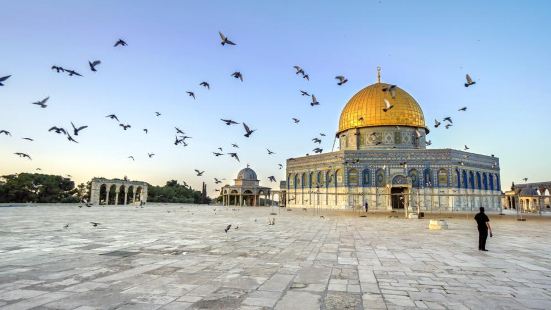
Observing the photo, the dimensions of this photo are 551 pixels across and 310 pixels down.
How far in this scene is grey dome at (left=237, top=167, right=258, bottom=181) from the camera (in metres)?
67.2

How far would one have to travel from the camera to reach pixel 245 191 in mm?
66125

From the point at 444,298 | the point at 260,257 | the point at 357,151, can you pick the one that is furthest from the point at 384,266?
the point at 357,151

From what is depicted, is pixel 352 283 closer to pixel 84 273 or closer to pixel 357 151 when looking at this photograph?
pixel 84 273

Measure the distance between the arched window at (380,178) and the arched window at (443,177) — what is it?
20.1 ft

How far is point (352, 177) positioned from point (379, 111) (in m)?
9.03

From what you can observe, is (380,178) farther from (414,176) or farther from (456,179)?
(456,179)

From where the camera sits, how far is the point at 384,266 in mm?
6617

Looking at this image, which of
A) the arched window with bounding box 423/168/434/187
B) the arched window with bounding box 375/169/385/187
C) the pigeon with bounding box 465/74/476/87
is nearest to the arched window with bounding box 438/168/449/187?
the arched window with bounding box 423/168/434/187

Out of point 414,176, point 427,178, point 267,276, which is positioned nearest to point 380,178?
point 414,176

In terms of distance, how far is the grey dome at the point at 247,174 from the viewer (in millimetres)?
67188

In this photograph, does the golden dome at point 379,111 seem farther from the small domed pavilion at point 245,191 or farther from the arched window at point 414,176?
the small domed pavilion at point 245,191

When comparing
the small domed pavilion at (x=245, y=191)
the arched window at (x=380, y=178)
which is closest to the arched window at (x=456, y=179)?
the arched window at (x=380, y=178)

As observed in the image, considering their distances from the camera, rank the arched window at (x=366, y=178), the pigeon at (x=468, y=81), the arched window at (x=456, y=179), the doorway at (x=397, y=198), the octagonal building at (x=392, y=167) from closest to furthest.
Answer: the pigeon at (x=468, y=81)
the arched window at (x=456, y=179)
the octagonal building at (x=392, y=167)
the doorway at (x=397, y=198)
the arched window at (x=366, y=178)

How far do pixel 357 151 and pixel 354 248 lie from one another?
104ft
